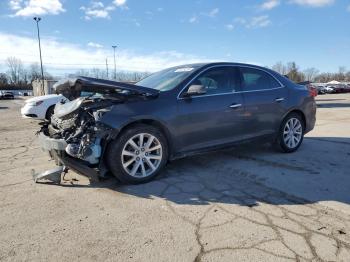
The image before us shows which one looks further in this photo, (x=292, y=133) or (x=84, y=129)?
(x=292, y=133)

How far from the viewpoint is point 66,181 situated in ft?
15.1

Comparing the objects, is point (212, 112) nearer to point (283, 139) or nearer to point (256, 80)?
point (256, 80)

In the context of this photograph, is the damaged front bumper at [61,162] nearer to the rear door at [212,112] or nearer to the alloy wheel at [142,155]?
the alloy wheel at [142,155]

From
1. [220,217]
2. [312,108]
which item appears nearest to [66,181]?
[220,217]

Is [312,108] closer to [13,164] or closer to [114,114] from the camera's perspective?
[114,114]

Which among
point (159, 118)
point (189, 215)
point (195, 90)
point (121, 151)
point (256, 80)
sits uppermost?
point (256, 80)

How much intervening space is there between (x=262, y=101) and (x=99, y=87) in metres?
2.80

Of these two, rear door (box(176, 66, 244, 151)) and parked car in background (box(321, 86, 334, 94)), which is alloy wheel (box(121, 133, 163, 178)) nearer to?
rear door (box(176, 66, 244, 151))

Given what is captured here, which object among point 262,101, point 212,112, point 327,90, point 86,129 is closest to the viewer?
point 86,129

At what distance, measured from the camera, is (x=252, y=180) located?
4.55 metres

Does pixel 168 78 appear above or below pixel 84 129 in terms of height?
above

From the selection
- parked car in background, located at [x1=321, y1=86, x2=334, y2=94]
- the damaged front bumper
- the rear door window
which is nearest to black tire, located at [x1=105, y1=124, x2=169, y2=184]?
the damaged front bumper

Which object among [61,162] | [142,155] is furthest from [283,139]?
[61,162]

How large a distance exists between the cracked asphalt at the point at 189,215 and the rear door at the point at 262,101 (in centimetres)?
64
